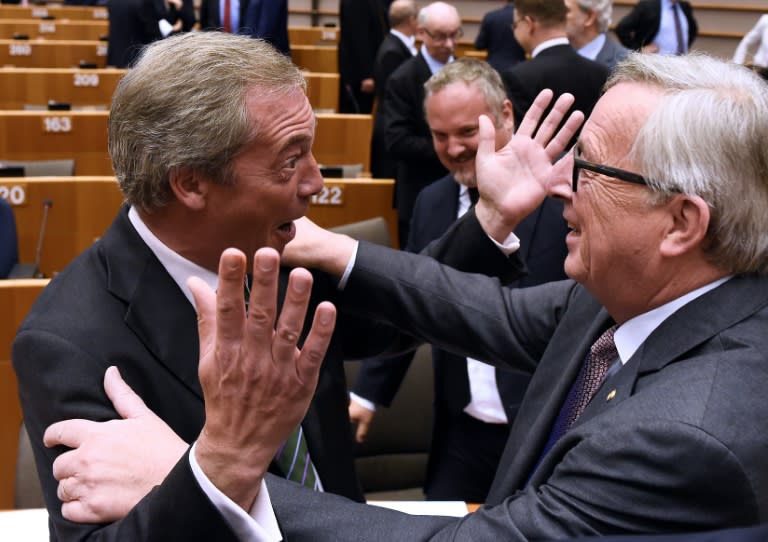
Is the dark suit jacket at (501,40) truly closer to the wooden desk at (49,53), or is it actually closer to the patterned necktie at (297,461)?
the wooden desk at (49,53)

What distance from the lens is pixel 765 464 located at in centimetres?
117

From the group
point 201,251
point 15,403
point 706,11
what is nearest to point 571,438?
point 201,251

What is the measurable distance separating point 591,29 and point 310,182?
3677 mm

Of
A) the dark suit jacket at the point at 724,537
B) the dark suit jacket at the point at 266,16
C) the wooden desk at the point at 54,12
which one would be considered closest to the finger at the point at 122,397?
the dark suit jacket at the point at 724,537

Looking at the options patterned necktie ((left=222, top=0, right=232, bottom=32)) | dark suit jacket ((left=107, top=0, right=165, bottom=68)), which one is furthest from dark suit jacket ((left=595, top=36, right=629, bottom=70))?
dark suit jacket ((left=107, top=0, right=165, bottom=68))

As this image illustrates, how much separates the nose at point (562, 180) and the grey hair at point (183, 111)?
1.68ft

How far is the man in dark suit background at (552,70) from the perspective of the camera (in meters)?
4.05

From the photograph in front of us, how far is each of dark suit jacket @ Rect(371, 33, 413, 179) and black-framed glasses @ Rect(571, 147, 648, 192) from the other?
456 cm

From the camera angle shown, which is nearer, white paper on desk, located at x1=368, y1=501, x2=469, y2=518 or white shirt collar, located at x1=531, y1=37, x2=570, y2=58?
white paper on desk, located at x1=368, y1=501, x2=469, y2=518

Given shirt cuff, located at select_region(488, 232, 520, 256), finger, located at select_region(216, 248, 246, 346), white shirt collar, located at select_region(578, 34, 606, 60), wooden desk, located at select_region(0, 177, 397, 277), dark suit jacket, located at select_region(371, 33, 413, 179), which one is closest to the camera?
finger, located at select_region(216, 248, 246, 346)

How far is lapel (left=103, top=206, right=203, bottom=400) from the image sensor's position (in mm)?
1445

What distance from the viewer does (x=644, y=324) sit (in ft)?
4.70

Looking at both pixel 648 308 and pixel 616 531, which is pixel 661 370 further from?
pixel 616 531

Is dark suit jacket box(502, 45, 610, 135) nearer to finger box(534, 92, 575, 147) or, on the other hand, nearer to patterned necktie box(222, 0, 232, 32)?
finger box(534, 92, 575, 147)
